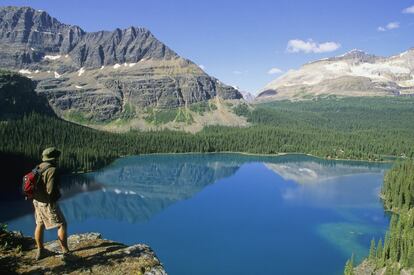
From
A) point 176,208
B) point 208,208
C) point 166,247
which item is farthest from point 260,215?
point 166,247

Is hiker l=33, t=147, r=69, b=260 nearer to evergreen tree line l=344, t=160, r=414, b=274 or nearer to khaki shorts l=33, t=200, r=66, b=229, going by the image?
khaki shorts l=33, t=200, r=66, b=229

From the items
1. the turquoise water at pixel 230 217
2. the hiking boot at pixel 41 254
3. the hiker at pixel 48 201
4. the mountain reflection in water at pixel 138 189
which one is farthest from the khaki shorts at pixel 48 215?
the mountain reflection in water at pixel 138 189

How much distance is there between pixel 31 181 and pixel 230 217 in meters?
104

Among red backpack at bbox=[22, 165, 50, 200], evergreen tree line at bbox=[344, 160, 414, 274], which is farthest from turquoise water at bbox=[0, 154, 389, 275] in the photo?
red backpack at bbox=[22, 165, 50, 200]

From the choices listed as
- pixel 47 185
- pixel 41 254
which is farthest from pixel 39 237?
pixel 47 185

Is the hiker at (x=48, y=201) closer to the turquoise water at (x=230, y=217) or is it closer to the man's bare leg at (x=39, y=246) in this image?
the man's bare leg at (x=39, y=246)

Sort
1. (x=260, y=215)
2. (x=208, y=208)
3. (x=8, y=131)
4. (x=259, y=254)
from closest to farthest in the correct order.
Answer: (x=259, y=254)
(x=260, y=215)
(x=208, y=208)
(x=8, y=131)

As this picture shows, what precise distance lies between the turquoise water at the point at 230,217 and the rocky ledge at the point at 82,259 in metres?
59.7

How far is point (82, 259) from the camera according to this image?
16.6 metres

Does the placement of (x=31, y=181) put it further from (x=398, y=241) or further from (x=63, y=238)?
(x=398, y=241)

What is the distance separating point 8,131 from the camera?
180 meters

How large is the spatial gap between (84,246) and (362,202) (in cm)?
13104

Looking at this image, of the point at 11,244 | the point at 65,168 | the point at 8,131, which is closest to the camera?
the point at 11,244

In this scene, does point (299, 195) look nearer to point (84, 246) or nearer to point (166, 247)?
point (166, 247)
